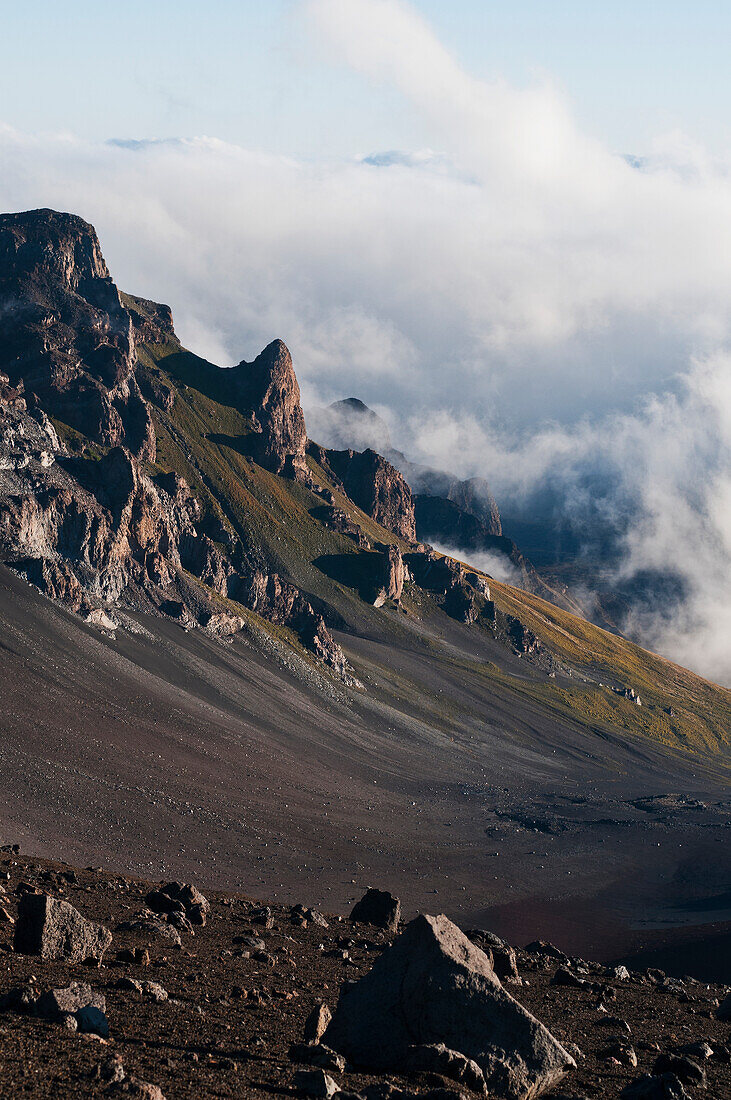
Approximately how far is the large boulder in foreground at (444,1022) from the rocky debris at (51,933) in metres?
13.5

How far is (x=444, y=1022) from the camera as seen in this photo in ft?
90.2

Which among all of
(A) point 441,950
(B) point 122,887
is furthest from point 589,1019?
(B) point 122,887

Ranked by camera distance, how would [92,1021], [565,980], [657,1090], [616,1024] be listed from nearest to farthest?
[92,1021], [657,1090], [616,1024], [565,980]

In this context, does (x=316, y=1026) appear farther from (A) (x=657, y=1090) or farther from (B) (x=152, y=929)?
(B) (x=152, y=929)

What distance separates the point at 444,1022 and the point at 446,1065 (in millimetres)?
1866

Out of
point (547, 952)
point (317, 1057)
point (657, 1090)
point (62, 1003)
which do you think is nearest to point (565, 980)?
point (547, 952)

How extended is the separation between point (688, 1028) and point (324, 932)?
935 inches

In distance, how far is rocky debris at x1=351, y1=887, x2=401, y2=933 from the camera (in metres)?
65.9

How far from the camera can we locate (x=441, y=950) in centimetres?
2889

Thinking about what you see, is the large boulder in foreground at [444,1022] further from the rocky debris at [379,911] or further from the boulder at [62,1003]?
the rocky debris at [379,911]

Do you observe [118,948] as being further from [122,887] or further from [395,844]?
[395,844]

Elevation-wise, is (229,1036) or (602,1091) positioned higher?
(602,1091)

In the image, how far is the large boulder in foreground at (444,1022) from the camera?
26.5 meters

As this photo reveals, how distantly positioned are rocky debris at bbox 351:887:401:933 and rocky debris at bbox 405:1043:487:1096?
1598 inches
